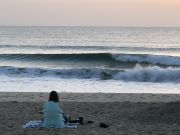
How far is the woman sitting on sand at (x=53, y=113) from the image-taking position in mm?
A: 9195

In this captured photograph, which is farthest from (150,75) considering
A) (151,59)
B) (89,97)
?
(151,59)

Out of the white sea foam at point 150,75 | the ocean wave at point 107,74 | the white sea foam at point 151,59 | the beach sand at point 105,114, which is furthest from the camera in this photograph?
the white sea foam at point 151,59

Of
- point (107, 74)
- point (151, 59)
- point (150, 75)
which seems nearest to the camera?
point (150, 75)

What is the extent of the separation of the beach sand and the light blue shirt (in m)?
0.26

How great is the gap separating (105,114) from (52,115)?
90.7 inches

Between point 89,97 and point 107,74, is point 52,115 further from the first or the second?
point 107,74

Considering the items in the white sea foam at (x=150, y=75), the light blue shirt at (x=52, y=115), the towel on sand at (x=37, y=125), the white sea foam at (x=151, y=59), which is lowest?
the towel on sand at (x=37, y=125)

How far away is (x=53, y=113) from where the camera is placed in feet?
30.3

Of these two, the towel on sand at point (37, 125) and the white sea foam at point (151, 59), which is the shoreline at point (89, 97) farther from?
the white sea foam at point (151, 59)

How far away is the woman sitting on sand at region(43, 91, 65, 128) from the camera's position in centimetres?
920

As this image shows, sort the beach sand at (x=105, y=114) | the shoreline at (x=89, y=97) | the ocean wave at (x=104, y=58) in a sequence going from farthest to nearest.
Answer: the ocean wave at (x=104, y=58) < the shoreline at (x=89, y=97) < the beach sand at (x=105, y=114)

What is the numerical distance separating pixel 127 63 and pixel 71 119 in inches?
833

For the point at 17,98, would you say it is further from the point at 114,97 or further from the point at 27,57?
the point at 27,57

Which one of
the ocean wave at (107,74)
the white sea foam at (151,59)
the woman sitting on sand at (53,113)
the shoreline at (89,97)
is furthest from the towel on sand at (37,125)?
the white sea foam at (151,59)
